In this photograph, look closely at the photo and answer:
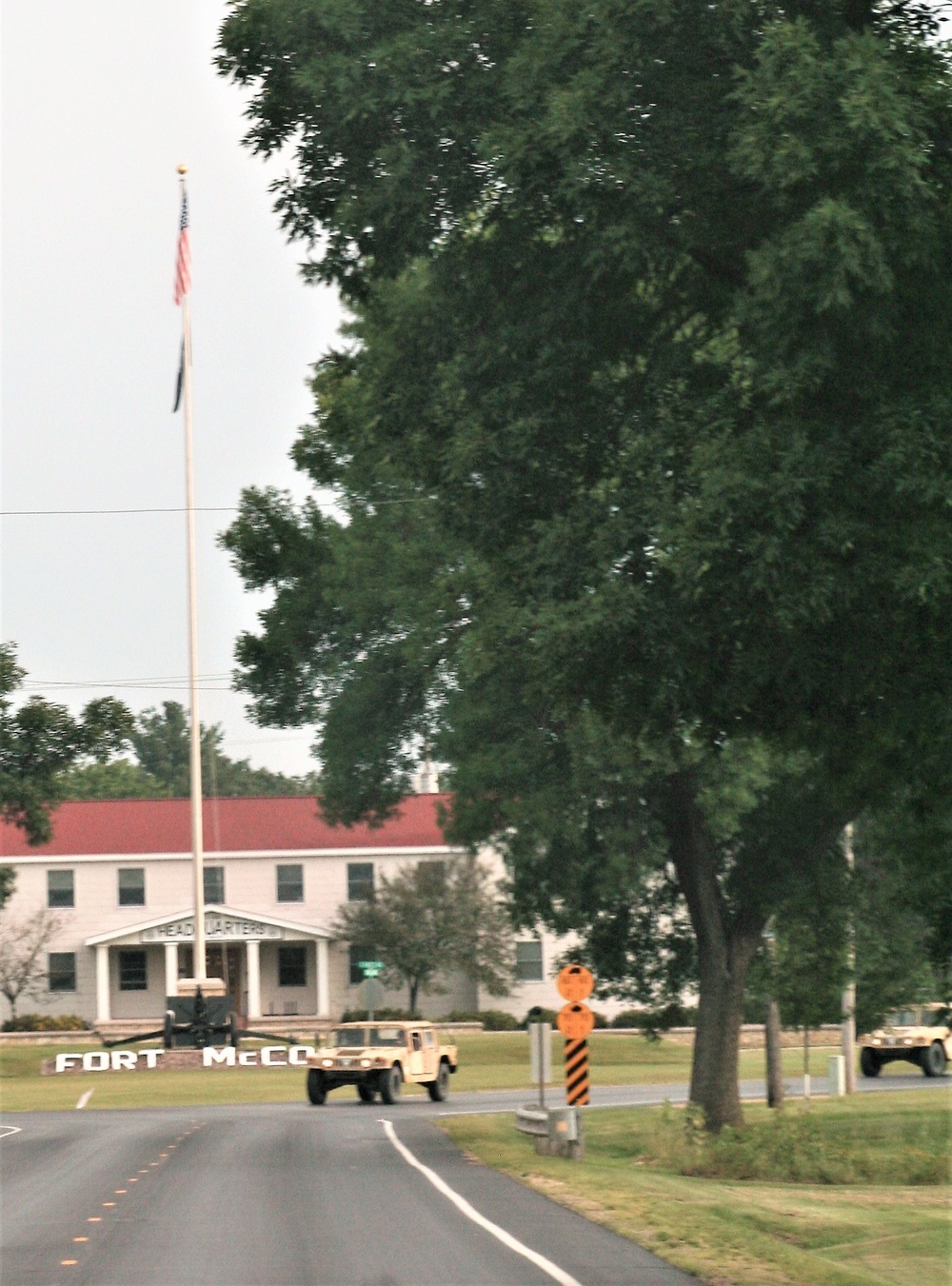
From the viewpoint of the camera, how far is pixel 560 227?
15836mm

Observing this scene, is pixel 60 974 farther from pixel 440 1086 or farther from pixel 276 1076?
pixel 440 1086

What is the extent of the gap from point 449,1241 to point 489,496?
21.0 feet

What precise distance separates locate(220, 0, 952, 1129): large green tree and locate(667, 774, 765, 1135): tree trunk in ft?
40.8

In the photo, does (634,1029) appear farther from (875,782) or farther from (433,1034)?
(875,782)

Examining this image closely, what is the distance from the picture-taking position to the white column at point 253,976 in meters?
67.8

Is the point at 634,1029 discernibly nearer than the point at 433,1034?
No

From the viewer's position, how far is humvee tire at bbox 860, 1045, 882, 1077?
4748cm

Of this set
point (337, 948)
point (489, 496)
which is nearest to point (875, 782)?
point (489, 496)

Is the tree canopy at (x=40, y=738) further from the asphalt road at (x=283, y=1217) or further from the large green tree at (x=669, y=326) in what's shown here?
the large green tree at (x=669, y=326)

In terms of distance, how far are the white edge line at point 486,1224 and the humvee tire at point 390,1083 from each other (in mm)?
11654

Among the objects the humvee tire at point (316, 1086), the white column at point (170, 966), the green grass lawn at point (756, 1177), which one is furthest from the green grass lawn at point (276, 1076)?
the white column at point (170, 966)

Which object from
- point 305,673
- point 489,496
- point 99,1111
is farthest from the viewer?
point 99,1111

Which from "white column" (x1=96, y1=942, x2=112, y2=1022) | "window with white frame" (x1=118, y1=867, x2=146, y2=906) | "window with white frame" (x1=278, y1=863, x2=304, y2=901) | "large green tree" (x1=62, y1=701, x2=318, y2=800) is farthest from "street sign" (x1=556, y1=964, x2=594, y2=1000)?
"large green tree" (x1=62, y1=701, x2=318, y2=800)

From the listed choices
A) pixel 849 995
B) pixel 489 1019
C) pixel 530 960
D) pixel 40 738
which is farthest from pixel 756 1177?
pixel 530 960
